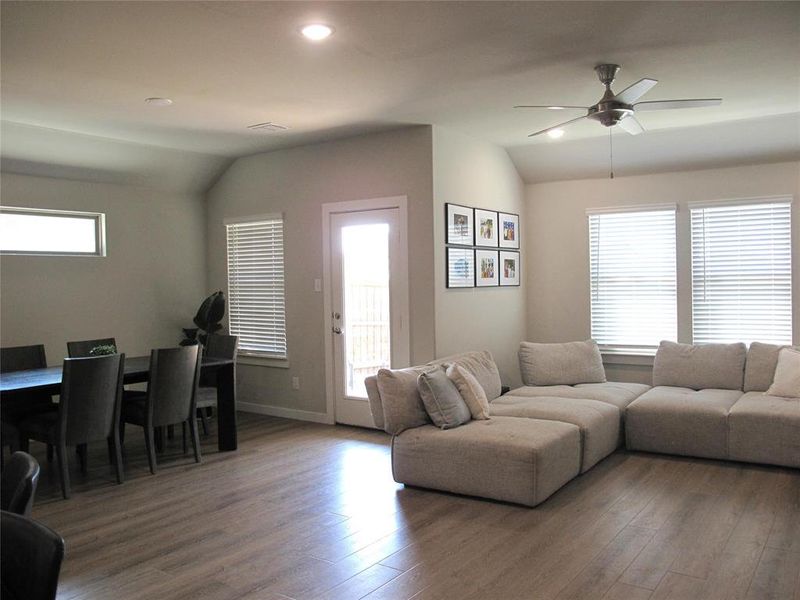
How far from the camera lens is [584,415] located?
15.5 ft

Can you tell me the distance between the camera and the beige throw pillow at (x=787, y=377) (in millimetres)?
5086

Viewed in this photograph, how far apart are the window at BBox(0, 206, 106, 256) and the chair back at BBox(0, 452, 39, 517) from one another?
4.38 meters

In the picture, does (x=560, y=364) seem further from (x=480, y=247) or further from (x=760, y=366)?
(x=760, y=366)

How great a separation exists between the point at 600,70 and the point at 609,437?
8.44 feet

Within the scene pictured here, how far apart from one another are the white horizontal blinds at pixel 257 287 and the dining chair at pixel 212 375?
0.85m

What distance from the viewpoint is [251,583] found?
3061 millimetres

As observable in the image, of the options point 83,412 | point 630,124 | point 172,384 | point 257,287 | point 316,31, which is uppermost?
point 316,31

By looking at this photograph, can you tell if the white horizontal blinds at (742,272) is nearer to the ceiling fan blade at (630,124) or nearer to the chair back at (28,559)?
the ceiling fan blade at (630,124)

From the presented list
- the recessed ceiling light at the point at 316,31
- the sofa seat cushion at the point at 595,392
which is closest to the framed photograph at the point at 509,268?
the sofa seat cushion at the point at 595,392

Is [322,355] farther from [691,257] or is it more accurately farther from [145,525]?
[691,257]

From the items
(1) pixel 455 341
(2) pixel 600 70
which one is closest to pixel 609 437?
(1) pixel 455 341

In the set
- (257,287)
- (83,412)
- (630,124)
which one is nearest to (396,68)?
(630,124)

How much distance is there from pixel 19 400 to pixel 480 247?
388 centimetres

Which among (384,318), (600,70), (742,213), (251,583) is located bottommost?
(251,583)
